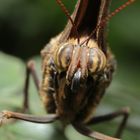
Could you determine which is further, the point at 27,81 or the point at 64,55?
the point at 27,81

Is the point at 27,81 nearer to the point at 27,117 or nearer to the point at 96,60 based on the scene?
the point at 27,117

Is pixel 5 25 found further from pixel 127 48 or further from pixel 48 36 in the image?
pixel 127 48

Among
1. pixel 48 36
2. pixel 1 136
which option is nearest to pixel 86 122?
pixel 1 136

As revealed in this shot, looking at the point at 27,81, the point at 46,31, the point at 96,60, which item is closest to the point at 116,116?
the point at 27,81

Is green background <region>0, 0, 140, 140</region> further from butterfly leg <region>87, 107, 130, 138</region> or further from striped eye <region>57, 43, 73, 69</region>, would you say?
striped eye <region>57, 43, 73, 69</region>

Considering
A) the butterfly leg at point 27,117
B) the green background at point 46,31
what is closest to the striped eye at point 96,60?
the butterfly leg at point 27,117

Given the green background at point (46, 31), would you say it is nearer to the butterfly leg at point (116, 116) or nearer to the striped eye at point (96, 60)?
the butterfly leg at point (116, 116)

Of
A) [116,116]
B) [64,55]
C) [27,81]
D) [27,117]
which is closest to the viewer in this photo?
[64,55]
